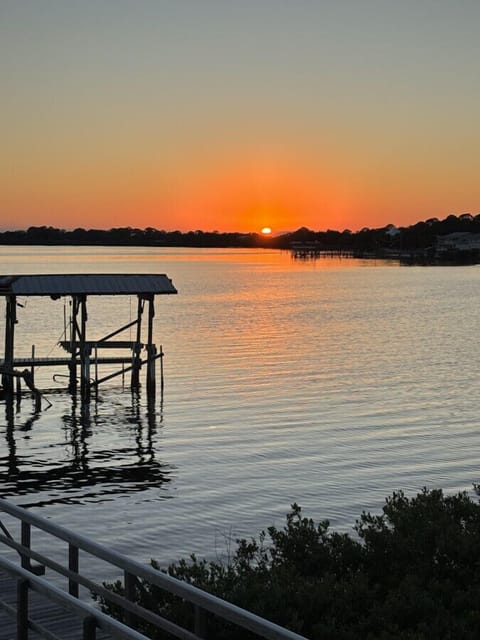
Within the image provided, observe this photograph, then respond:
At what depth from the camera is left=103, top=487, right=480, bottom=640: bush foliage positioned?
10.6 meters

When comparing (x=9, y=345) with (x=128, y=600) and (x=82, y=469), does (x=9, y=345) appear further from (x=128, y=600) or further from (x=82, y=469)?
(x=128, y=600)

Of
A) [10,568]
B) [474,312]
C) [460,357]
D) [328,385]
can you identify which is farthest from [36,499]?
[474,312]

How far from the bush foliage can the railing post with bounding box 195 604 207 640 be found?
9.43ft

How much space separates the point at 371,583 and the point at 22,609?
5.66 m

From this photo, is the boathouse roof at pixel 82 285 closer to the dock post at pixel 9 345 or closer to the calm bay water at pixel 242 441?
the dock post at pixel 9 345

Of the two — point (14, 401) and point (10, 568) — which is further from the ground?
point (10, 568)

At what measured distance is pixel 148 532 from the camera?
64.4ft

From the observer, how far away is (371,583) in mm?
12438

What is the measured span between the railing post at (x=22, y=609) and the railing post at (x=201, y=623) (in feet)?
4.92

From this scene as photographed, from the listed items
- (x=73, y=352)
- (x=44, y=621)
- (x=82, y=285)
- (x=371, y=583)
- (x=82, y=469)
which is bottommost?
(x=82, y=469)

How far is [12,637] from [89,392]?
28.8 m

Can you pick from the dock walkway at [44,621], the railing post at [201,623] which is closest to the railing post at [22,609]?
the dock walkway at [44,621]

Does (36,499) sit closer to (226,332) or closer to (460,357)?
(460,357)

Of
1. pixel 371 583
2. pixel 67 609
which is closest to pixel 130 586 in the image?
pixel 67 609
